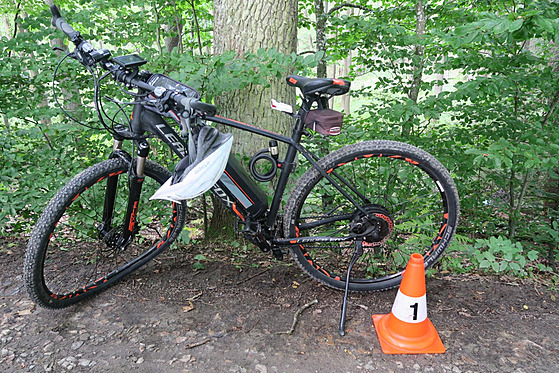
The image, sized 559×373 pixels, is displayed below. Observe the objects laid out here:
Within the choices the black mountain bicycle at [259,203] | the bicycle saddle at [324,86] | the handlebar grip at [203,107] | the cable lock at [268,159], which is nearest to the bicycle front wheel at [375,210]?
the black mountain bicycle at [259,203]

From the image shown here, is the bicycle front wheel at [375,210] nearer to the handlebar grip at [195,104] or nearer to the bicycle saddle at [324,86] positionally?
the bicycle saddle at [324,86]

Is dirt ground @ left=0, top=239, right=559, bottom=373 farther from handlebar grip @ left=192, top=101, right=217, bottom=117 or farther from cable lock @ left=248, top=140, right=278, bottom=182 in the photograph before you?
handlebar grip @ left=192, top=101, right=217, bottom=117

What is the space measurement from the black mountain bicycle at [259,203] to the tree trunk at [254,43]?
0.55 metres

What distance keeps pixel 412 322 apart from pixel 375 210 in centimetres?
74

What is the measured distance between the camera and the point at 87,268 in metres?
2.79

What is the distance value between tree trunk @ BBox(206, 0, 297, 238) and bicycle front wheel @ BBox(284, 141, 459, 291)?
32.5 inches

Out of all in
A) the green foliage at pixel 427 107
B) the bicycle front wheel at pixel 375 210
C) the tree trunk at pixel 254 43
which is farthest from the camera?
the tree trunk at pixel 254 43

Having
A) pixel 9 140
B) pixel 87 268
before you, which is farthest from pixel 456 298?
pixel 9 140

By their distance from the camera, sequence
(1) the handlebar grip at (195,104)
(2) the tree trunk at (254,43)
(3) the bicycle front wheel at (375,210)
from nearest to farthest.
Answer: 1. (1) the handlebar grip at (195,104)
2. (3) the bicycle front wheel at (375,210)
3. (2) the tree trunk at (254,43)

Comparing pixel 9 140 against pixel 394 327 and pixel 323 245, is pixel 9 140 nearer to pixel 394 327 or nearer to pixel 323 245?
pixel 323 245

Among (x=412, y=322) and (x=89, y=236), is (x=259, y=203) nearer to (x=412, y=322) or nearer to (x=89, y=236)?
(x=412, y=322)

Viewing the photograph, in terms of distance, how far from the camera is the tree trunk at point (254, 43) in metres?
2.82

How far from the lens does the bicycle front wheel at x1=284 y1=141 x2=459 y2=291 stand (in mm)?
2309

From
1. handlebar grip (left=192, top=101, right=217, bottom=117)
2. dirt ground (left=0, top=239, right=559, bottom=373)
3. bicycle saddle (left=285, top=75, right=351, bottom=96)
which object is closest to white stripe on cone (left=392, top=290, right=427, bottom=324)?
dirt ground (left=0, top=239, right=559, bottom=373)
